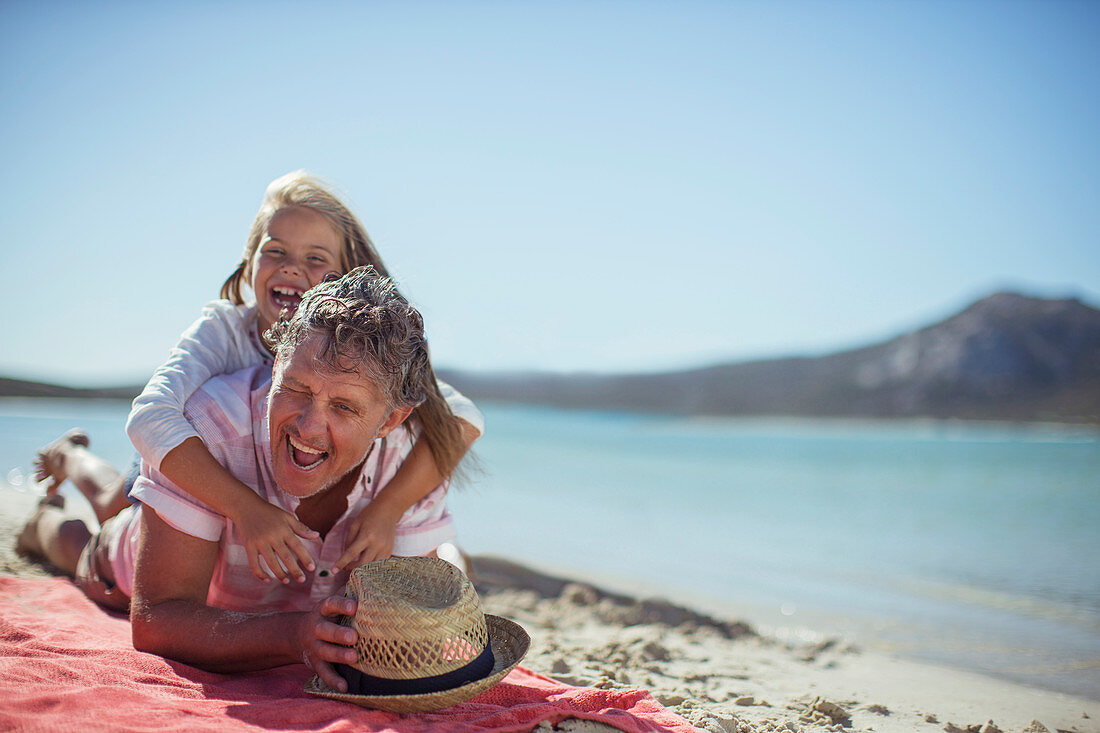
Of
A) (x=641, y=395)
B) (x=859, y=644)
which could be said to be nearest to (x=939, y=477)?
(x=859, y=644)

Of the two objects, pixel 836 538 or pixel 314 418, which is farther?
pixel 836 538

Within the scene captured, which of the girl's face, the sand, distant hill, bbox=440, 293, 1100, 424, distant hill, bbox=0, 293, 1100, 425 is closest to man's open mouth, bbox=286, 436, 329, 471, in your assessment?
the sand

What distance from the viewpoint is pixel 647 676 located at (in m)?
3.79

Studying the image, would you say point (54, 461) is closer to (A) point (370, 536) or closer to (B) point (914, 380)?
(A) point (370, 536)

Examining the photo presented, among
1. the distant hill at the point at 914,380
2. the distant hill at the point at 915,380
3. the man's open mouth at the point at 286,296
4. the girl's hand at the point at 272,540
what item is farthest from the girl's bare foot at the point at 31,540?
the distant hill at the point at 914,380

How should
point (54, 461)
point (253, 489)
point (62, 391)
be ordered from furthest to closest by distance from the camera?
1. point (62, 391)
2. point (54, 461)
3. point (253, 489)

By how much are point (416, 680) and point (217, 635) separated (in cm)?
76

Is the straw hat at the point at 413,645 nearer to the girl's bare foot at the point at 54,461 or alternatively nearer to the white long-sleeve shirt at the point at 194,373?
the white long-sleeve shirt at the point at 194,373

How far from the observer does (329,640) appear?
7.30 ft

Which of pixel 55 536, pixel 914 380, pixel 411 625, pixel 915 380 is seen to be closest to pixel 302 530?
pixel 411 625

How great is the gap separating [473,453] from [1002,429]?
4886cm

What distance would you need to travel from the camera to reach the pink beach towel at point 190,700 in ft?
6.56

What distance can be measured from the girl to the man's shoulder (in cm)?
7

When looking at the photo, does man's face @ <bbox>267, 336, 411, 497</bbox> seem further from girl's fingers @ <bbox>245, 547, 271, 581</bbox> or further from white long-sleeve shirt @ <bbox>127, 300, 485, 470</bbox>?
white long-sleeve shirt @ <bbox>127, 300, 485, 470</bbox>
